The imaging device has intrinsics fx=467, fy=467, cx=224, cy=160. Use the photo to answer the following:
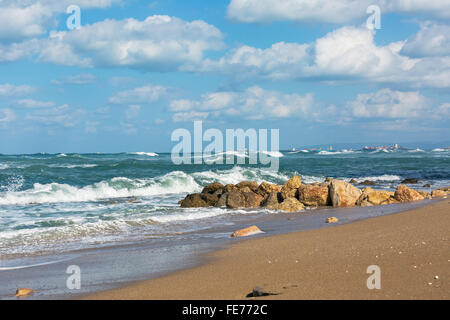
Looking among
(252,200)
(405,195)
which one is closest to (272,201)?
(252,200)

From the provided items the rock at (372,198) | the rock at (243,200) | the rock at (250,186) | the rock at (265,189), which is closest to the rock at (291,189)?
the rock at (265,189)

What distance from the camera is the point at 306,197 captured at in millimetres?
16562

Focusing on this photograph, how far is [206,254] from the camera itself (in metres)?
8.06

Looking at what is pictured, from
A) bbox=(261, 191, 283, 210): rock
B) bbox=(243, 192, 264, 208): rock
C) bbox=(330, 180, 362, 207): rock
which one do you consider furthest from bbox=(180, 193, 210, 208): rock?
bbox=(330, 180, 362, 207): rock

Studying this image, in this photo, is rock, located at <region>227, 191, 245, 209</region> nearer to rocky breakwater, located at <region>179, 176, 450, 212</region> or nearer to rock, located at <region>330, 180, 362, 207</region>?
rocky breakwater, located at <region>179, 176, 450, 212</region>

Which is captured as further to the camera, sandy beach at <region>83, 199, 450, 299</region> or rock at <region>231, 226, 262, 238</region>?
rock at <region>231, 226, 262, 238</region>

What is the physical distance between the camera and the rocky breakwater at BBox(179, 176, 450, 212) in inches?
637

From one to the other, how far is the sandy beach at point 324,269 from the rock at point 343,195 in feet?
24.0

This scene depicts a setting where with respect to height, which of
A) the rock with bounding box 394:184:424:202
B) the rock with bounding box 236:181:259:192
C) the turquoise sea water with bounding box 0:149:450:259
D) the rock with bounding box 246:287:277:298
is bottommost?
the turquoise sea water with bounding box 0:149:450:259

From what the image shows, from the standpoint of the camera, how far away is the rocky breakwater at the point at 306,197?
53.1 feet

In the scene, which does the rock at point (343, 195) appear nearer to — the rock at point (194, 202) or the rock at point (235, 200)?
the rock at point (235, 200)

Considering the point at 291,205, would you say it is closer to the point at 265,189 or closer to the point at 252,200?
the point at 252,200

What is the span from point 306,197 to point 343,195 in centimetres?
128
